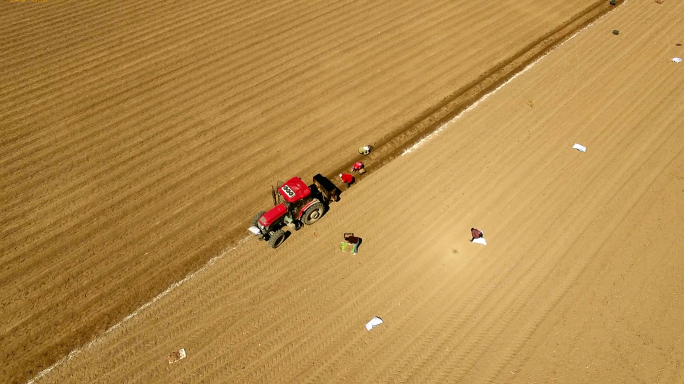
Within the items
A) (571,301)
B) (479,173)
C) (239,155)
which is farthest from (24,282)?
(571,301)

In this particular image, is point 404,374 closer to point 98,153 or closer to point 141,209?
point 141,209

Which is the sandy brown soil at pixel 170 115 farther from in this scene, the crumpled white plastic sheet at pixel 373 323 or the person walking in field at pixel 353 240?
the crumpled white plastic sheet at pixel 373 323

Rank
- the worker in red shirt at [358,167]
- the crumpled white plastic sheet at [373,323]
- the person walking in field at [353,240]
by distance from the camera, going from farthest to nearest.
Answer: the worker in red shirt at [358,167] → the person walking in field at [353,240] → the crumpled white plastic sheet at [373,323]

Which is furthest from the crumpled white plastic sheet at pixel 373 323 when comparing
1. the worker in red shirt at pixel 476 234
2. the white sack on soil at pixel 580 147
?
the white sack on soil at pixel 580 147

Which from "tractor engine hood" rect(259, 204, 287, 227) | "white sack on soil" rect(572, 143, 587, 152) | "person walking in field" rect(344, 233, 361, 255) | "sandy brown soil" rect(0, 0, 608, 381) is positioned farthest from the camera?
"white sack on soil" rect(572, 143, 587, 152)

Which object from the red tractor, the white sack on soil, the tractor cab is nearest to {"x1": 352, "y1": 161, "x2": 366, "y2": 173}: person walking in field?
the red tractor

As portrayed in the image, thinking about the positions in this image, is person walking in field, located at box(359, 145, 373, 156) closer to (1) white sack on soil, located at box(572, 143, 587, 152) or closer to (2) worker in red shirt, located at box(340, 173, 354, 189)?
(2) worker in red shirt, located at box(340, 173, 354, 189)

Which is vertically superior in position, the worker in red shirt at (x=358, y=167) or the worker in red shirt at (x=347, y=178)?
the worker in red shirt at (x=358, y=167)

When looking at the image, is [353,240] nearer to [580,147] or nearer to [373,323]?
[373,323]
